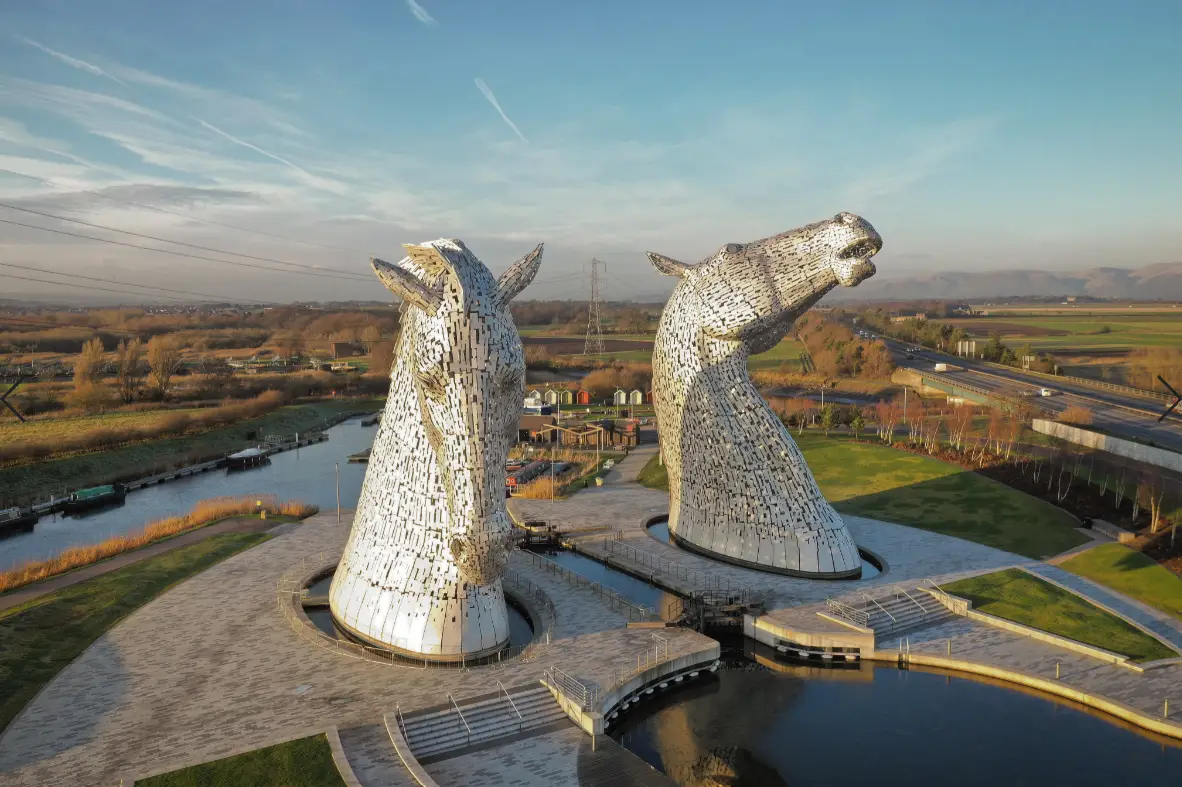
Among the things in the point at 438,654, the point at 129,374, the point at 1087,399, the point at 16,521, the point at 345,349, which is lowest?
the point at 16,521

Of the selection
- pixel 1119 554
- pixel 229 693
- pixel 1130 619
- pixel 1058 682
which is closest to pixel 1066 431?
pixel 1119 554

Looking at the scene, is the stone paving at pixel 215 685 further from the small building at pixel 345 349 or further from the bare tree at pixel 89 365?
the small building at pixel 345 349

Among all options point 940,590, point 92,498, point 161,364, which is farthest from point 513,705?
point 161,364

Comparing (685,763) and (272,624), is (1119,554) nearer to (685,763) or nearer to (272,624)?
(685,763)

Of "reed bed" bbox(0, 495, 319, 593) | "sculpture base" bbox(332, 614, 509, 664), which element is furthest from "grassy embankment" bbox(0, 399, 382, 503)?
"sculpture base" bbox(332, 614, 509, 664)

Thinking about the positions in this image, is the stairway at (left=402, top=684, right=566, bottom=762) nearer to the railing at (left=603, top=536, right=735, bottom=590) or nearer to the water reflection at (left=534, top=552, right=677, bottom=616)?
the water reflection at (left=534, top=552, right=677, bottom=616)

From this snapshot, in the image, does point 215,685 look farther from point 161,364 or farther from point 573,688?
point 161,364
